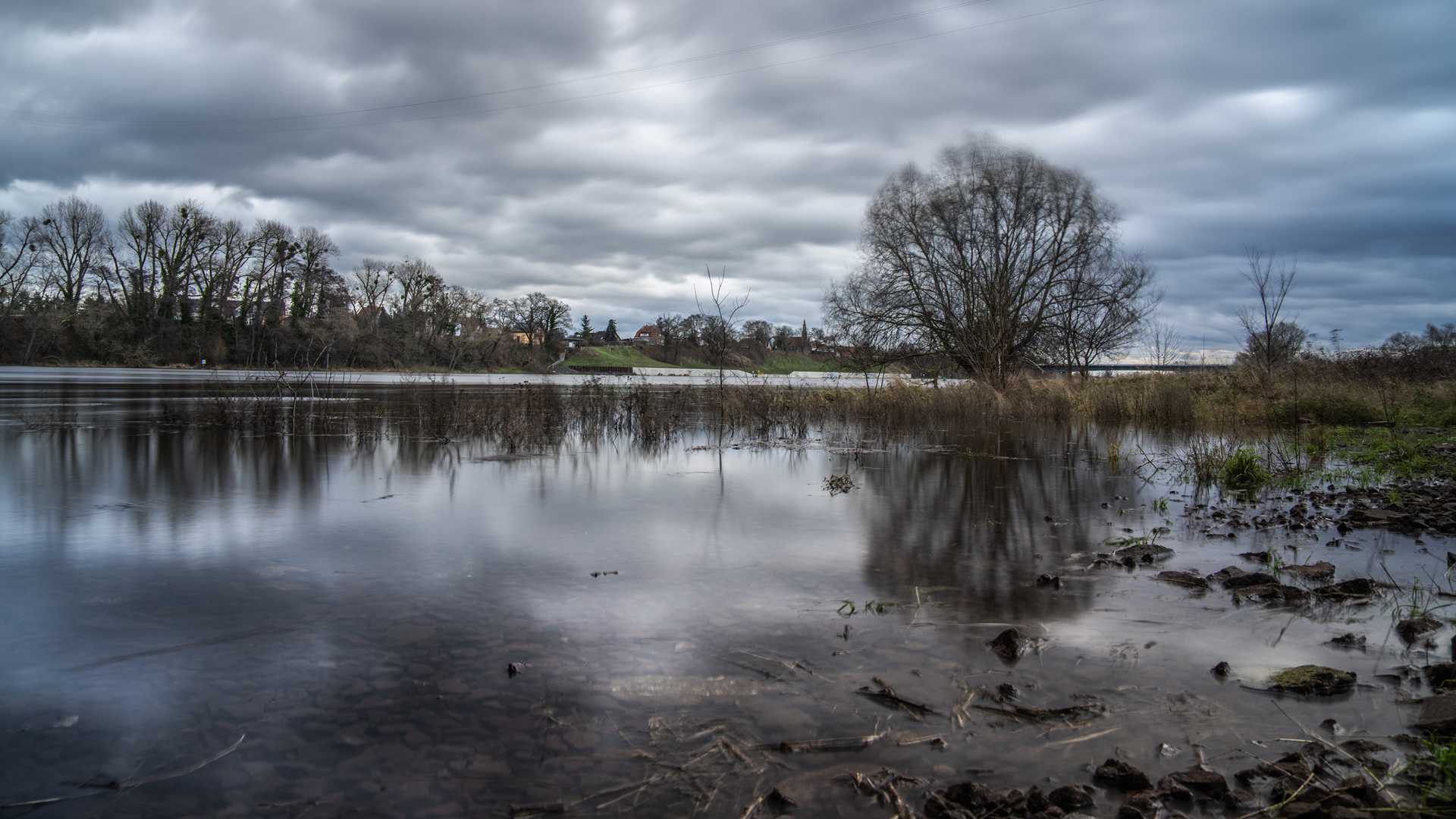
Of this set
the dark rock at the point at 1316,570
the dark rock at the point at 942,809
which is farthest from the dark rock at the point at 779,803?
the dark rock at the point at 1316,570

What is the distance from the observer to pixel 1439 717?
2660 millimetres

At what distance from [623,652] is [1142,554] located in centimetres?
405

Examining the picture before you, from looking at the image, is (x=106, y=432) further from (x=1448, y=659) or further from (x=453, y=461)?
(x=1448, y=659)

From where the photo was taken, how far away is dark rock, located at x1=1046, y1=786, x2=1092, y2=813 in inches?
89.7

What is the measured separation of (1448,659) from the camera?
3.36 m

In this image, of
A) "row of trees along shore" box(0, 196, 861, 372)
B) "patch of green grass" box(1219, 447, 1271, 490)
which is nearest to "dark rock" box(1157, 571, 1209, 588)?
"patch of green grass" box(1219, 447, 1271, 490)

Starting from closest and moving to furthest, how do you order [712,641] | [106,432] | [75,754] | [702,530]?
[75,754]
[712,641]
[702,530]
[106,432]

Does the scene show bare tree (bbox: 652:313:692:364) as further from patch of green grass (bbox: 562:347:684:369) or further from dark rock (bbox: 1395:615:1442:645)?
dark rock (bbox: 1395:615:1442:645)

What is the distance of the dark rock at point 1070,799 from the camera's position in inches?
89.7

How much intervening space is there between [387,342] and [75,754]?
7024 centimetres

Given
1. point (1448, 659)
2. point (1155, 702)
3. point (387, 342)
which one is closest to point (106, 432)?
point (1155, 702)

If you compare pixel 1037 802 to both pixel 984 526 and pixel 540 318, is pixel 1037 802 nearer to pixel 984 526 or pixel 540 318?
pixel 984 526

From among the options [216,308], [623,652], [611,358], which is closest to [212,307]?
[216,308]

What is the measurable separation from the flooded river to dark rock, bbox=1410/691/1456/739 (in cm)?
9
